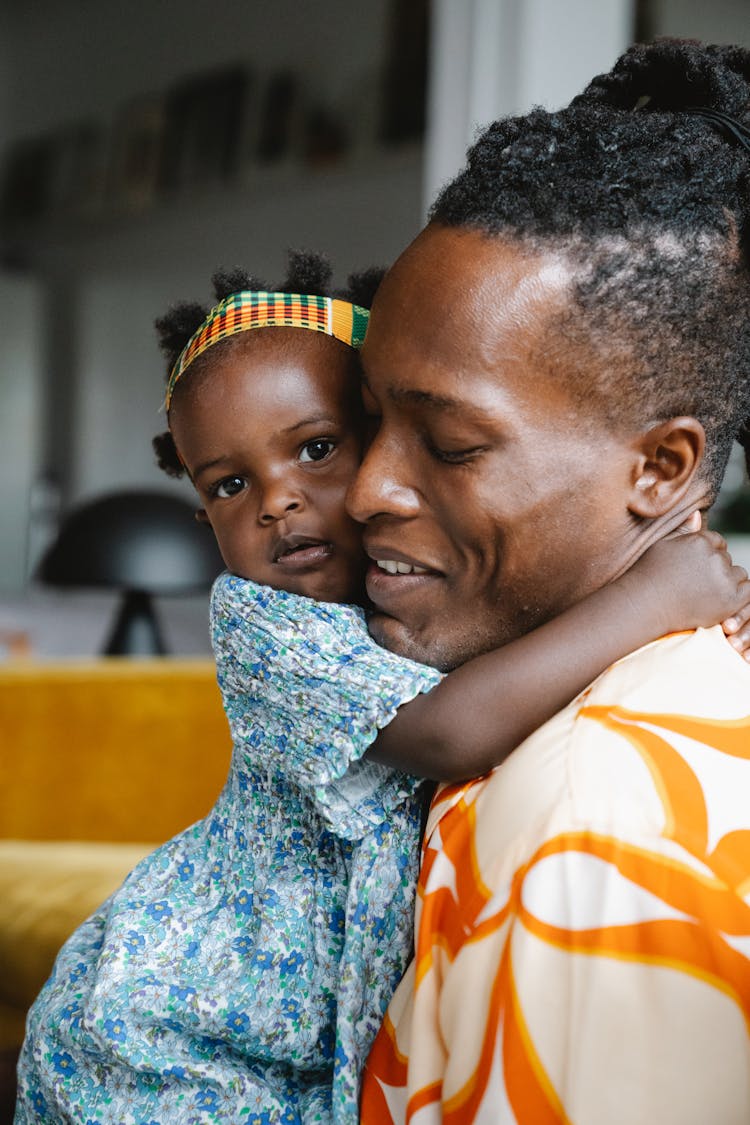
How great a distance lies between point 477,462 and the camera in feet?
3.12

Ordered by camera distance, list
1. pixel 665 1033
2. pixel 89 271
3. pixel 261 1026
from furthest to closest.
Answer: pixel 89 271 → pixel 261 1026 → pixel 665 1033

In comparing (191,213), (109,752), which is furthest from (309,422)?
(191,213)

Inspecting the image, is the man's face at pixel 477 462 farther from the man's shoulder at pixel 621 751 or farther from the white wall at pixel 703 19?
the white wall at pixel 703 19

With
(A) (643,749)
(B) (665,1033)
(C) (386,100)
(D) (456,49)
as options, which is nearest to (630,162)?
(A) (643,749)

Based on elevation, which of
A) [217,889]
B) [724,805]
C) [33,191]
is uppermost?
[33,191]

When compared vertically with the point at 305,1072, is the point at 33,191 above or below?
above

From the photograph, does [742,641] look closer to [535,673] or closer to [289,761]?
[535,673]

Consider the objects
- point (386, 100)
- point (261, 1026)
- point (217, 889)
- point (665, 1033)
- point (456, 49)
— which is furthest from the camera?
point (386, 100)

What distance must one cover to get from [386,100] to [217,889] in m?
4.23

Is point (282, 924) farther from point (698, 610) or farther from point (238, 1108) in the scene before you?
point (698, 610)

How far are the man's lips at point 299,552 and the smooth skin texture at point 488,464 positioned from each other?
0.22m

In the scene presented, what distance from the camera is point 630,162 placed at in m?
0.95

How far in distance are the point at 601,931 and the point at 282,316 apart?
843 mm

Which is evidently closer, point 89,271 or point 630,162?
point 630,162
